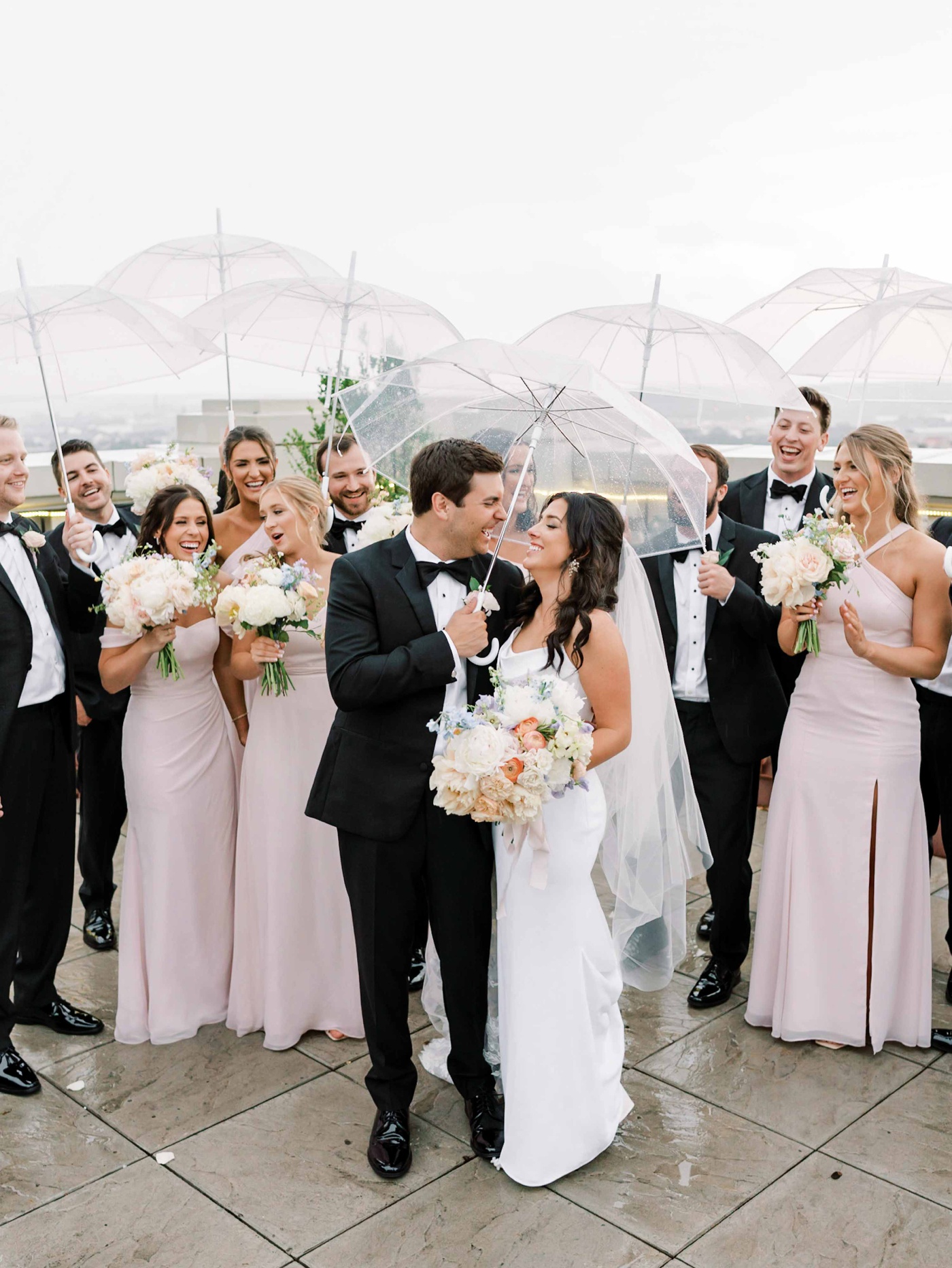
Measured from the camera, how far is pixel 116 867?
6.54m

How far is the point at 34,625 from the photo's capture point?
4176mm

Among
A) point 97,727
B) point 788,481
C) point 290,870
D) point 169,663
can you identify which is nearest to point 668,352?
point 788,481

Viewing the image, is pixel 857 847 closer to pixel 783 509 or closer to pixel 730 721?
pixel 730 721

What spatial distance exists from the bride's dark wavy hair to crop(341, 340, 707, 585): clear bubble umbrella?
0.69 ft

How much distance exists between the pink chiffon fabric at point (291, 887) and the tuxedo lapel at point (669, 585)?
4.85 ft

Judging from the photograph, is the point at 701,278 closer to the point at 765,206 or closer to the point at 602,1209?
the point at 765,206

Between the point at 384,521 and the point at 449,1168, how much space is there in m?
2.68

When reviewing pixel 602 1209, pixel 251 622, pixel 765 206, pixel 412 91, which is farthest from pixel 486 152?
pixel 602 1209

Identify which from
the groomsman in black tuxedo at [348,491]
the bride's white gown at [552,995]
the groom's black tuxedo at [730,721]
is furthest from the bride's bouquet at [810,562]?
the groomsman in black tuxedo at [348,491]

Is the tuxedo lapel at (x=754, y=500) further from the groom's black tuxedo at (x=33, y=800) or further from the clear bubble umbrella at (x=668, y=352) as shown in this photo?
the groom's black tuxedo at (x=33, y=800)

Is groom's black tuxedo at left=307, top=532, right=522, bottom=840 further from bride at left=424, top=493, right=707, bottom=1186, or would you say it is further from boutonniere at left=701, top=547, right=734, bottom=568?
boutonniere at left=701, top=547, right=734, bottom=568

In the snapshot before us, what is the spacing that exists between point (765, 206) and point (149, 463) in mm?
9458

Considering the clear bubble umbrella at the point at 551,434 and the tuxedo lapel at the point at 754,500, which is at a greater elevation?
the clear bubble umbrella at the point at 551,434

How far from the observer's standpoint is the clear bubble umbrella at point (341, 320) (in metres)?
5.92
